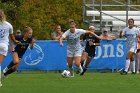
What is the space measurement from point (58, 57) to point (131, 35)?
3.69 metres

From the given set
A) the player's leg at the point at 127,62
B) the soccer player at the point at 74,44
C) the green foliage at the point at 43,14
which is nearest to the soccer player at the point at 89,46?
the player's leg at the point at 127,62

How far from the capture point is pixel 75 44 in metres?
23.3

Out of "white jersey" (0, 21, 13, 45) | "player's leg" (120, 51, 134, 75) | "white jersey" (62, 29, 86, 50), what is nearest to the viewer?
"white jersey" (0, 21, 13, 45)

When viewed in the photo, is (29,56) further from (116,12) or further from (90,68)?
(116,12)

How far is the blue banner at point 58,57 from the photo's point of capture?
A: 27672mm

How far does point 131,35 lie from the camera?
2595cm

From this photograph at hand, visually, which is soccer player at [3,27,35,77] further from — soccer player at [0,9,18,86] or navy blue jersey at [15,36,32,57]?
soccer player at [0,9,18,86]

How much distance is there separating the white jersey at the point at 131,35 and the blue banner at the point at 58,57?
2.32 metres

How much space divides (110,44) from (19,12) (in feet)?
48.1

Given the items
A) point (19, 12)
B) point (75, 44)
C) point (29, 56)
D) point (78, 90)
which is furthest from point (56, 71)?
point (19, 12)

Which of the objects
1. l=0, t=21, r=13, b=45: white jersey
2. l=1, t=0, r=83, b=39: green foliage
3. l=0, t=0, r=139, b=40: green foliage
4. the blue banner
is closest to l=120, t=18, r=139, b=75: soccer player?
the blue banner

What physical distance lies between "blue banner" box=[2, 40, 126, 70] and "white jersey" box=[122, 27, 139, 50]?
232 centimetres

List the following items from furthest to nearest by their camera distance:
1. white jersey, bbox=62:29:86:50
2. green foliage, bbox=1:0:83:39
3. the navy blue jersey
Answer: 1. green foliage, bbox=1:0:83:39
2. white jersey, bbox=62:29:86:50
3. the navy blue jersey

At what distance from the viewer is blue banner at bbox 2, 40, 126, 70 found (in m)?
27.7
